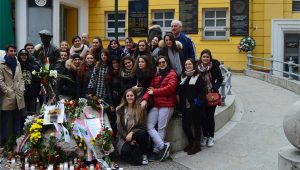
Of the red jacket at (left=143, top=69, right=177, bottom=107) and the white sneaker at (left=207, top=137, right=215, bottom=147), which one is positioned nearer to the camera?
the red jacket at (left=143, top=69, right=177, bottom=107)

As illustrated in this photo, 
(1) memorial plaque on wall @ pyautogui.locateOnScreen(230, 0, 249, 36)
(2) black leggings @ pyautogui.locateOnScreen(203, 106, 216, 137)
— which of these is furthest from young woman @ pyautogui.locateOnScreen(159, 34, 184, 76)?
(1) memorial plaque on wall @ pyautogui.locateOnScreen(230, 0, 249, 36)

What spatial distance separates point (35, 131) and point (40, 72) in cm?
121

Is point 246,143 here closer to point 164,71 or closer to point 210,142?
point 210,142

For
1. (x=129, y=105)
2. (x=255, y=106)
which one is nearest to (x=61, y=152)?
(x=129, y=105)

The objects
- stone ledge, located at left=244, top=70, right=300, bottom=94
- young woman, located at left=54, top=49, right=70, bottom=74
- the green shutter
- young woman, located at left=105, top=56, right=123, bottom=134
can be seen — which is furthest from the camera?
the green shutter

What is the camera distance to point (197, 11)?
20.2m

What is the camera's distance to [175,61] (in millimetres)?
8312

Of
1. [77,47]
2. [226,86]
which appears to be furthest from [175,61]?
[226,86]

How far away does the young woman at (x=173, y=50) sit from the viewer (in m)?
8.21

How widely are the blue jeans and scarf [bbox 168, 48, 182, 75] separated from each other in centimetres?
311

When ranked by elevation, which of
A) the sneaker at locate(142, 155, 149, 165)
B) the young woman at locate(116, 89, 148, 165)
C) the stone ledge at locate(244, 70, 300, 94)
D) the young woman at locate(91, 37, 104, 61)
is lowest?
the sneaker at locate(142, 155, 149, 165)

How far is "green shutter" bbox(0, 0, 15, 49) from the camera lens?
51.3 ft

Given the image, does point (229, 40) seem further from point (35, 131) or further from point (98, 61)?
point (35, 131)

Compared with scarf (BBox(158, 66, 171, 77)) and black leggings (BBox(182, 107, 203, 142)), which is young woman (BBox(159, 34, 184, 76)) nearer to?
scarf (BBox(158, 66, 171, 77))
